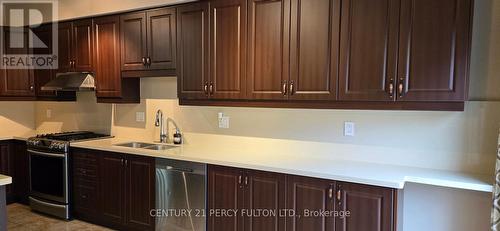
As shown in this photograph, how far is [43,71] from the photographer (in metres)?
4.32

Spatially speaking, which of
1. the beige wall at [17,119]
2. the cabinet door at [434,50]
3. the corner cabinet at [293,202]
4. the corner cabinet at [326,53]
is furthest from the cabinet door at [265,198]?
the beige wall at [17,119]

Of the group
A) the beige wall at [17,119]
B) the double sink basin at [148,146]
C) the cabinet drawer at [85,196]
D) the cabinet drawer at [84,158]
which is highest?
the beige wall at [17,119]

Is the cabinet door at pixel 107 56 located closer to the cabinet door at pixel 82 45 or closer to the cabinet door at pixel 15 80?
the cabinet door at pixel 82 45

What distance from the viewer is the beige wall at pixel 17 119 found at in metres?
4.59

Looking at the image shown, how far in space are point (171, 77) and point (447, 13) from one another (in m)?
2.52

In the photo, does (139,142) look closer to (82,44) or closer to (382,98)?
(82,44)

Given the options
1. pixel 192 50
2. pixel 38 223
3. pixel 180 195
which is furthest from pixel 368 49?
pixel 38 223

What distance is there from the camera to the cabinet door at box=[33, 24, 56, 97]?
13.9ft

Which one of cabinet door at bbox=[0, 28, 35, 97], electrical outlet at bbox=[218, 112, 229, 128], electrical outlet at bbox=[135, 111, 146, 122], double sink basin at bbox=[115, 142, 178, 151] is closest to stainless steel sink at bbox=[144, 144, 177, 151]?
double sink basin at bbox=[115, 142, 178, 151]

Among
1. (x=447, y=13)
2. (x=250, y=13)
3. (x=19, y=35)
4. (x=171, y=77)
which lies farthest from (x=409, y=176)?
(x=19, y=35)

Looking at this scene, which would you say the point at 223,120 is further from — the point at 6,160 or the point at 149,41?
the point at 6,160

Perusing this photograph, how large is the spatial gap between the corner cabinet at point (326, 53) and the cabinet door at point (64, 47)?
1.66 meters

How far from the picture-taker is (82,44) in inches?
155

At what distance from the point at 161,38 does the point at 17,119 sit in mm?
2785
